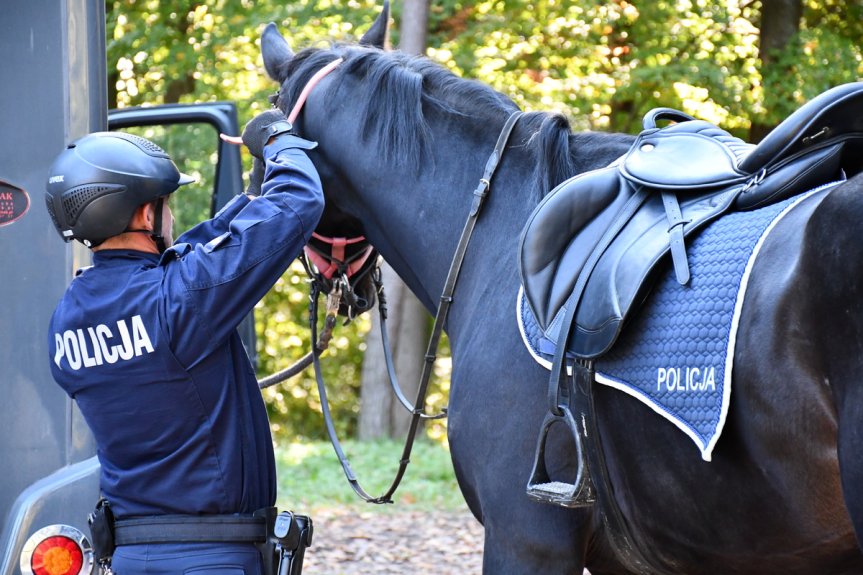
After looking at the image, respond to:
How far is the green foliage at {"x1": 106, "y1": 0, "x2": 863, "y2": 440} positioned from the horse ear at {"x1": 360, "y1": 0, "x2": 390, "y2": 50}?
19.8 feet

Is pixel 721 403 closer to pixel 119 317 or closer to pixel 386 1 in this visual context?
pixel 119 317

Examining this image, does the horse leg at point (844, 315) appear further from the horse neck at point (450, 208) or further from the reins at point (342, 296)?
the reins at point (342, 296)

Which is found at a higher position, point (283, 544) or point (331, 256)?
point (331, 256)

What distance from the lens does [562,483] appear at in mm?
2375

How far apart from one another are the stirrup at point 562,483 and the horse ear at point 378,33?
1674 mm

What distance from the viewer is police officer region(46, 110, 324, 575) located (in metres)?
2.40

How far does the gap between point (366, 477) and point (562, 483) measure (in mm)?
5709

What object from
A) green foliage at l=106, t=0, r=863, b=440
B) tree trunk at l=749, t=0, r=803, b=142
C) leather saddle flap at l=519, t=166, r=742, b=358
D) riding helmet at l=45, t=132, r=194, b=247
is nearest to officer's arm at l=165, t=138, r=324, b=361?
riding helmet at l=45, t=132, r=194, b=247

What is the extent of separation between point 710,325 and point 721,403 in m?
0.17

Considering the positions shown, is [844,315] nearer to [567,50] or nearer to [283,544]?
[283,544]

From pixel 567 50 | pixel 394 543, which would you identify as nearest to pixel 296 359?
pixel 567 50

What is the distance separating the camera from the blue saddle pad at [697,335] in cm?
204

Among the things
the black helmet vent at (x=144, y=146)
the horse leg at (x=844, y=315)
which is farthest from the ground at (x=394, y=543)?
the horse leg at (x=844, y=315)

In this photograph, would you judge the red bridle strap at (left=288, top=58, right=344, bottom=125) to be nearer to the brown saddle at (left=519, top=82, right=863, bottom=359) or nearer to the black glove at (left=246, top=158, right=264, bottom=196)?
the black glove at (left=246, top=158, right=264, bottom=196)
